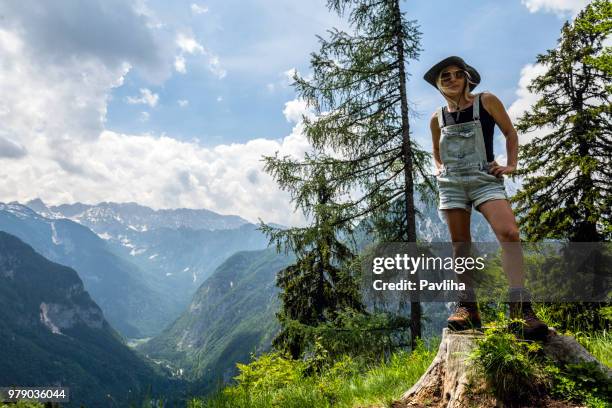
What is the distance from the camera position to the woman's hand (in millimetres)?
3768

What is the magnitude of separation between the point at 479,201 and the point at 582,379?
164 cm

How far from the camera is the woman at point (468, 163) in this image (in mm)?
3832

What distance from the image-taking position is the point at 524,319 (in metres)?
3.58

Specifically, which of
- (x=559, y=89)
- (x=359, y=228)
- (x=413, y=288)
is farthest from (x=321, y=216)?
(x=559, y=89)

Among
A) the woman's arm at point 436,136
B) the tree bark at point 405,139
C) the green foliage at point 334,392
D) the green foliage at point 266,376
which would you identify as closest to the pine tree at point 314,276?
the tree bark at point 405,139

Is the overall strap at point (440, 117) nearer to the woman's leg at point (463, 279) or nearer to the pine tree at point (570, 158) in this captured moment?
the woman's leg at point (463, 279)

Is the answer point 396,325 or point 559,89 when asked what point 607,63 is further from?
point 559,89

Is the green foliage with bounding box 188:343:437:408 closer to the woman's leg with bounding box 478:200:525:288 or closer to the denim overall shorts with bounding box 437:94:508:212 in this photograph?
the woman's leg with bounding box 478:200:525:288

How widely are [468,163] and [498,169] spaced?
0.98 ft

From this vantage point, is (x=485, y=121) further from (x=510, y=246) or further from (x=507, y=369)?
(x=507, y=369)

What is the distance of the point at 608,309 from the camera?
809cm

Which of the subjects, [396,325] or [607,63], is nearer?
[607,63]

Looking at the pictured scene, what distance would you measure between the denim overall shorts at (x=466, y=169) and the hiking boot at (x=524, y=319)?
2.86 feet

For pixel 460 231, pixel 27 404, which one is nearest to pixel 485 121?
pixel 460 231
